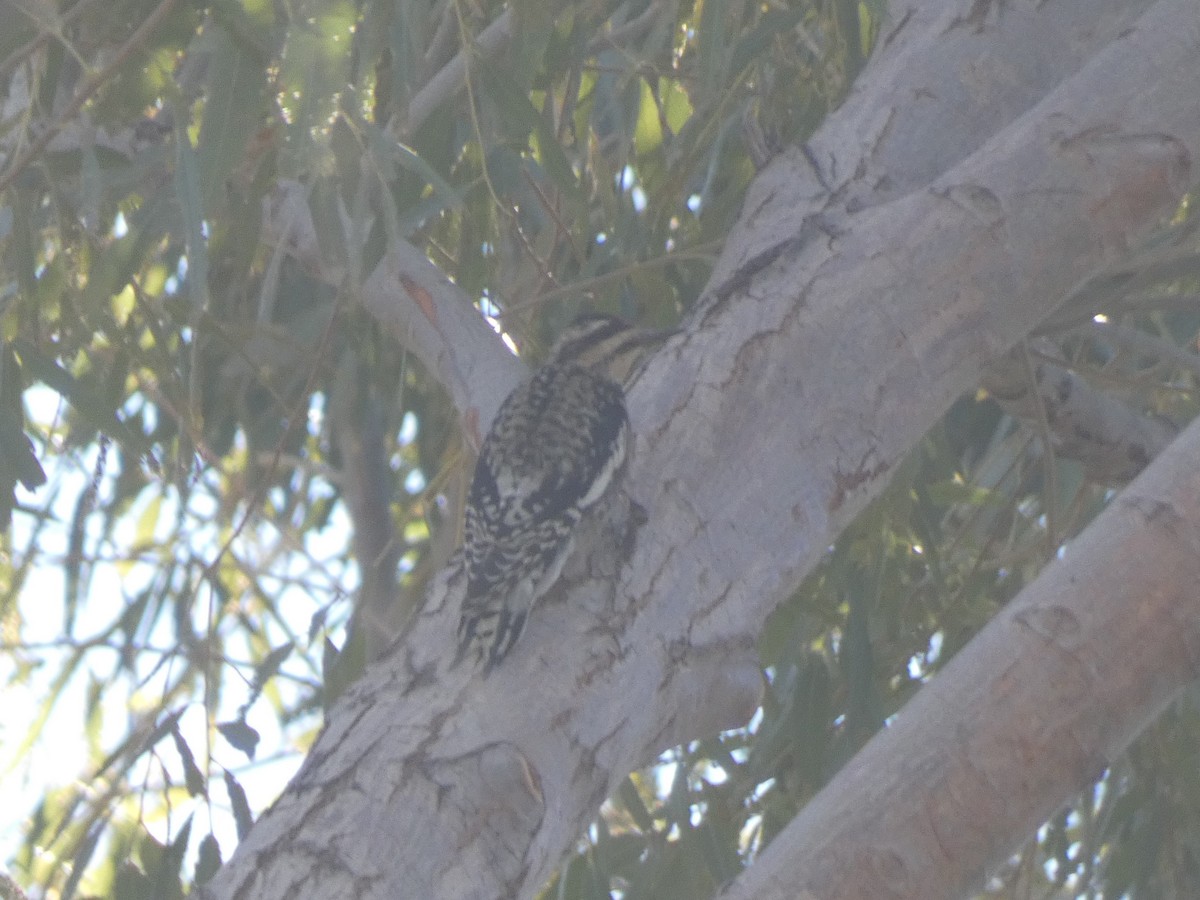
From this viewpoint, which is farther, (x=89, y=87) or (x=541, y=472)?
(x=541, y=472)

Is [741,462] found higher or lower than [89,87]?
lower

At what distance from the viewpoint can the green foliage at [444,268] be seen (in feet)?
6.43

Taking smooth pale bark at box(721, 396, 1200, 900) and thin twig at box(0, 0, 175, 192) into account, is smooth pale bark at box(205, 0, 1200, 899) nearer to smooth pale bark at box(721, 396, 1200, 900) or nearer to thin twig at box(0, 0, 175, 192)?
smooth pale bark at box(721, 396, 1200, 900)

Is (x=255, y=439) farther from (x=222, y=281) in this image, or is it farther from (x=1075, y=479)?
(x=1075, y=479)

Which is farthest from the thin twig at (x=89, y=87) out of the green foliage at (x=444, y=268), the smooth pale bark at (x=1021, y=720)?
the smooth pale bark at (x=1021, y=720)

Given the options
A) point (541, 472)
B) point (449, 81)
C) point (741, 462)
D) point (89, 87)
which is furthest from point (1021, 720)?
point (541, 472)

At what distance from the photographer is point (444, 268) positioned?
3.04 meters

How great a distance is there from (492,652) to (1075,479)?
1907 mm

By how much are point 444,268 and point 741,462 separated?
1.14 metres

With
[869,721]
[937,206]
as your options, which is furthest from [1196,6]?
[869,721]

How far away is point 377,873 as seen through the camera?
1.59m

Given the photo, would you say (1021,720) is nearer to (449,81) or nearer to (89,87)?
(89,87)

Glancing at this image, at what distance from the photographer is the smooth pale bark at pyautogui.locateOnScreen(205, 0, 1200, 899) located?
167cm

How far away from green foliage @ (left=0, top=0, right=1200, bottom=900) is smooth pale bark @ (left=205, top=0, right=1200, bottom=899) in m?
0.28
